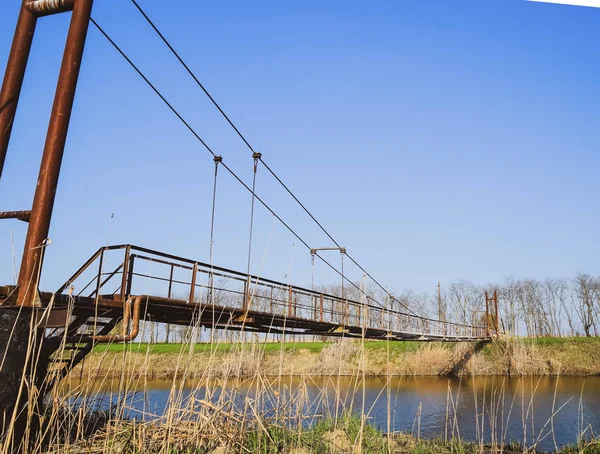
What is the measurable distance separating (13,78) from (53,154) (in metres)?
1.03

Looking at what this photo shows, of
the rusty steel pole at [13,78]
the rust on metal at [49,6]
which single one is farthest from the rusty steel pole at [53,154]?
the rusty steel pole at [13,78]

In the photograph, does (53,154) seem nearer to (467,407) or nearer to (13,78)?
(13,78)

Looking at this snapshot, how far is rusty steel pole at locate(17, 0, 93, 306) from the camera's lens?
404 cm

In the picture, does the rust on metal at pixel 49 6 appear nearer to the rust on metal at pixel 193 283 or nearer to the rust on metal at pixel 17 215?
the rust on metal at pixel 17 215

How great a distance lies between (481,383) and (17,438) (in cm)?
2231

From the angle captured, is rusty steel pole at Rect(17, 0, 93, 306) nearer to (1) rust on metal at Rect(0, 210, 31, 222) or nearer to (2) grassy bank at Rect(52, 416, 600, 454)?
(1) rust on metal at Rect(0, 210, 31, 222)

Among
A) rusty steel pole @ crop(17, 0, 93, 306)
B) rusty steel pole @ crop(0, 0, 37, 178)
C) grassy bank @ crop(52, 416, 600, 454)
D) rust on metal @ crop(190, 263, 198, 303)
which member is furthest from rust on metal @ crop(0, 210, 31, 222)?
rust on metal @ crop(190, 263, 198, 303)

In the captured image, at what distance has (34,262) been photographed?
13.3 feet

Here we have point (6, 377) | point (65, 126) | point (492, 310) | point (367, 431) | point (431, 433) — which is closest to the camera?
point (6, 377)

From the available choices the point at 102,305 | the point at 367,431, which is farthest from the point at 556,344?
the point at 102,305

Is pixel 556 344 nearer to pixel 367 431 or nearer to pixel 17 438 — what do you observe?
pixel 367 431

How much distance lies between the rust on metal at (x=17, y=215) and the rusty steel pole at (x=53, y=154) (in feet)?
0.70

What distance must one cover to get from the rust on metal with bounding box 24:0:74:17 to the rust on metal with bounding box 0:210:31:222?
2.18 meters

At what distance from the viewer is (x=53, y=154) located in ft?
14.1
